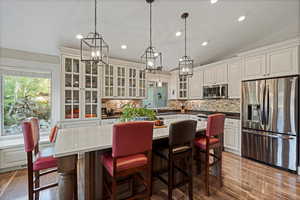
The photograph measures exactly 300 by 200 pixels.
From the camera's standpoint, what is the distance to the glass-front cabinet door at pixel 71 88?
3445 millimetres

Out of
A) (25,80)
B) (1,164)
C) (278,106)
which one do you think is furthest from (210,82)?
(1,164)

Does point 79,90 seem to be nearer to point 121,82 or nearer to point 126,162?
point 121,82

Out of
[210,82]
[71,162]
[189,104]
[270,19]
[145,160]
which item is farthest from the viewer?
[189,104]

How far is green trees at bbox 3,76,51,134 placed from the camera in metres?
3.31

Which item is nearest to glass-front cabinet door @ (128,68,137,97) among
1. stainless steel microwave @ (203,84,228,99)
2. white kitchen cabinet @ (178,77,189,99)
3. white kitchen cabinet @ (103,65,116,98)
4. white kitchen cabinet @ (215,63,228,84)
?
white kitchen cabinet @ (103,65,116,98)

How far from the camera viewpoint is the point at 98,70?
388 centimetres

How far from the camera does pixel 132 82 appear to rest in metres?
4.58

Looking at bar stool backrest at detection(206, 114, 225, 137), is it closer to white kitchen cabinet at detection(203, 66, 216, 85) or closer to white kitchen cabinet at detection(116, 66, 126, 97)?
white kitchen cabinet at detection(203, 66, 216, 85)

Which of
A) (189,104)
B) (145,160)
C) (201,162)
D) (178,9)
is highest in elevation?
(178,9)

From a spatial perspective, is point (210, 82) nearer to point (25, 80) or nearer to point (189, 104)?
point (189, 104)

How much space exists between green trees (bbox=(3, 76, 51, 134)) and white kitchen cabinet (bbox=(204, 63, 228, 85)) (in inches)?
176

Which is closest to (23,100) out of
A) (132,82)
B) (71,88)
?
(71,88)

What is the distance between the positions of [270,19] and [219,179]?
3527 mm

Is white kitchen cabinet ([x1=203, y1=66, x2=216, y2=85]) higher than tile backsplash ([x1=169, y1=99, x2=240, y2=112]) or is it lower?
higher
